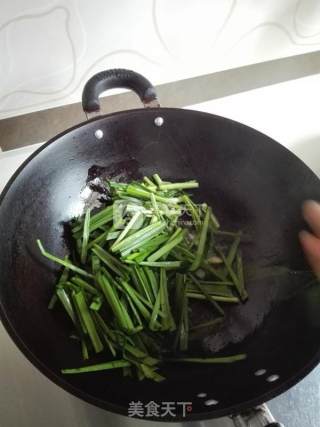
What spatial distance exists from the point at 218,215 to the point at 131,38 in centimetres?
46

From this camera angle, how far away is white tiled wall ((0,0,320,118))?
859mm

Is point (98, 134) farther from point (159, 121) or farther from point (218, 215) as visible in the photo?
point (218, 215)

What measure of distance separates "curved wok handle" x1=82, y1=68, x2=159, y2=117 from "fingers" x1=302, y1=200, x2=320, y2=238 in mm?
394

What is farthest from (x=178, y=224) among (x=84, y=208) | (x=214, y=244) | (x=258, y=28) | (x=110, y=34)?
(x=258, y=28)

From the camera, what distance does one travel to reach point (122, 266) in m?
0.87

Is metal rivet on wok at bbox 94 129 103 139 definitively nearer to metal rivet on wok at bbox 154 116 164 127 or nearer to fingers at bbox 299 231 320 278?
metal rivet on wok at bbox 154 116 164 127

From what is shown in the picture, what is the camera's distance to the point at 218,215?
3.27 feet

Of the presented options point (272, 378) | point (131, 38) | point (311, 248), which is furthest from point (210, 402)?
point (131, 38)

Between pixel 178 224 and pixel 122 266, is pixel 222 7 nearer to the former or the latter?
pixel 178 224

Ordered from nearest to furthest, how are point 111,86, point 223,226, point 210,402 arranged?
point 210,402 < point 111,86 < point 223,226

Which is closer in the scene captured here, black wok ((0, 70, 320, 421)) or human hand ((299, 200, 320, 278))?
black wok ((0, 70, 320, 421))

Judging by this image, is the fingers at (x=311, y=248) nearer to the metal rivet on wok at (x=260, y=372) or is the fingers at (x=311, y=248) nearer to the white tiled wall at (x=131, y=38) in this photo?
the metal rivet on wok at (x=260, y=372)

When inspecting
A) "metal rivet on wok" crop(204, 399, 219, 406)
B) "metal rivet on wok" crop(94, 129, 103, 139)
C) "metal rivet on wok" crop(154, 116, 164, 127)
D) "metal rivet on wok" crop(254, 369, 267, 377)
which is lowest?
"metal rivet on wok" crop(204, 399, 219, 406)

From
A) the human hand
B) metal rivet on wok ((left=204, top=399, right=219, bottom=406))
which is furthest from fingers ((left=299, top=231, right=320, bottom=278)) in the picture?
metal rivet on wok ((left=204, top=399, right=219, bottom=406))
